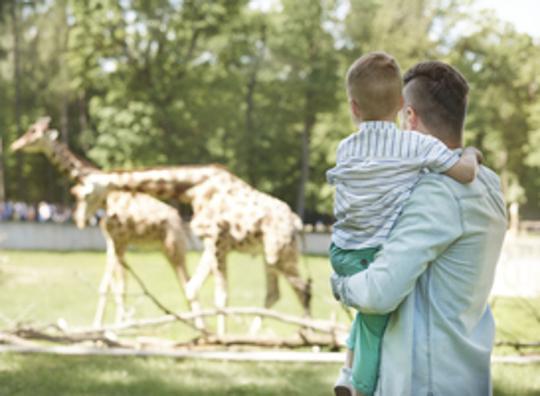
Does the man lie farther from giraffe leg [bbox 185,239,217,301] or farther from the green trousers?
giraffe leg [bbox 185,239,217,301]

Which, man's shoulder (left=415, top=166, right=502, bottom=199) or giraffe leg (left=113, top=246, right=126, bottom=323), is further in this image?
giraffe leg (left=113, top=246, right=126, bottom=323)

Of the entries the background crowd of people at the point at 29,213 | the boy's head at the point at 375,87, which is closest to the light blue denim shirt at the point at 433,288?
the boy's head at the point at 375,87

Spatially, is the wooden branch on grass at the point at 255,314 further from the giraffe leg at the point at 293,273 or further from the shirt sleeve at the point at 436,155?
the shirt sleeve at the point at 436,155

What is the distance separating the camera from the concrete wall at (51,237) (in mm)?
22625

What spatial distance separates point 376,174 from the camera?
2.19 m

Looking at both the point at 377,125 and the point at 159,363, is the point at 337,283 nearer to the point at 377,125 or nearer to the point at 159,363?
the point at 377,125

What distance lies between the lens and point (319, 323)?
7266 millimetres

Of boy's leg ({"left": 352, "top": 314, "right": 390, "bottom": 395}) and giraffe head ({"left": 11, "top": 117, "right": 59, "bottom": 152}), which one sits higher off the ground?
giraffe head ({"left": 11, "top": 117, "right": 59, "bottom": 152})

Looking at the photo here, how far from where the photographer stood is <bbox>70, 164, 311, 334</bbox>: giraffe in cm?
793

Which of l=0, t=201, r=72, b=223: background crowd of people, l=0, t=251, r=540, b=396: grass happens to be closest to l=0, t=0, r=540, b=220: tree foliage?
l=0, t=201, r=72, b=223: background crowd of people

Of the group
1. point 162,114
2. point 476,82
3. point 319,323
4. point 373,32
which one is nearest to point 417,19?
point 373,32

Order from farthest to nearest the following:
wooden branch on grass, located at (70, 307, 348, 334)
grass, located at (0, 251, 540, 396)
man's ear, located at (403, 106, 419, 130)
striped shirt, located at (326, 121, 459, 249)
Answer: wooden branch on grass, located at (70, 307, 348, 334), grass, located at (0, 251, 540, 396), man's ear, located at (403, 106, 419, 130), striped shirt, located at (326, 121, 459, 249)

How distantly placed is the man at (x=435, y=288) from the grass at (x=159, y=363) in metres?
3.57

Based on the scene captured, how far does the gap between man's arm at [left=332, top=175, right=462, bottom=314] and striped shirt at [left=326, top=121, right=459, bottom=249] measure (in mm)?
49
